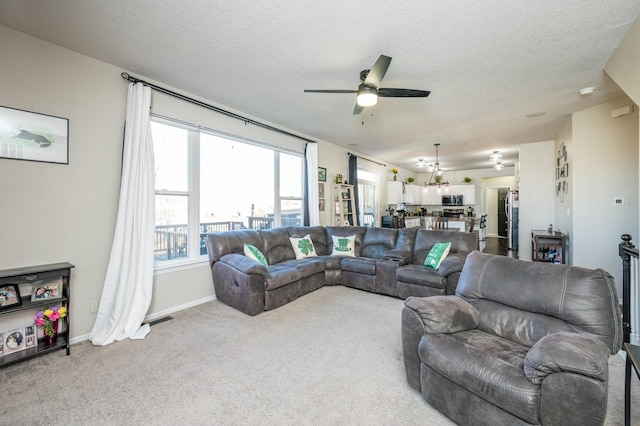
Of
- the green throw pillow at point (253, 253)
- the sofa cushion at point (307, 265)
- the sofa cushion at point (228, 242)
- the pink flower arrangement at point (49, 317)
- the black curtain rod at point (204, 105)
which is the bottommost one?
the pink flower arrangement at point (49, 317)

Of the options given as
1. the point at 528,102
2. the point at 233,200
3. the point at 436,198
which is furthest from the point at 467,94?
the point at 436,198

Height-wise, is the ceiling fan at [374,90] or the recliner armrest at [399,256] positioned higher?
the ceiling fan at [374,90]

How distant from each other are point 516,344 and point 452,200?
947cm

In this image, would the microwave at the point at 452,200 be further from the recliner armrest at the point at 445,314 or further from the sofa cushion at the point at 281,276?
the recliner armrest at the point at 445,314

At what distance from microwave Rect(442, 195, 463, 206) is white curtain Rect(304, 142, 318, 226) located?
6975 millimetres

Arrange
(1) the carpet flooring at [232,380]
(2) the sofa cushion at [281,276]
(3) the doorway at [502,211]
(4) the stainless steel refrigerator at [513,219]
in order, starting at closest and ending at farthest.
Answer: (1) the carpet flooring at [232,380]
(2) the sofa cushion at [281,276]
(4) the stainless steel refrigerator at [513,219]
(3) the doorway at [502,211]

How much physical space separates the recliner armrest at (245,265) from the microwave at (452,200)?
9086 millimetres

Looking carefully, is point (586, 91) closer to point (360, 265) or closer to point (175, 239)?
point (360, 265)

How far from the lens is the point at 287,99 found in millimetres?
3701

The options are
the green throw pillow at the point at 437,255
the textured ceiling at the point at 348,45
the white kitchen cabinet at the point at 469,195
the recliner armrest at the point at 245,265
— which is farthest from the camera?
the white kitchen cabinet at the point at 469,195

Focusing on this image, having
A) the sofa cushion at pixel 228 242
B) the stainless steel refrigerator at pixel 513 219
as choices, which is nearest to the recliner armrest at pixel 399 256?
the sofa cushion at pixel 228 242

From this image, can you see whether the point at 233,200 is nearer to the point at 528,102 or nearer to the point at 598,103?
the point at 528,102

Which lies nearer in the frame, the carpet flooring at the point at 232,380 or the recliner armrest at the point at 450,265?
the carpet flooring at the point at 232,380

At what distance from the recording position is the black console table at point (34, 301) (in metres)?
2.11
